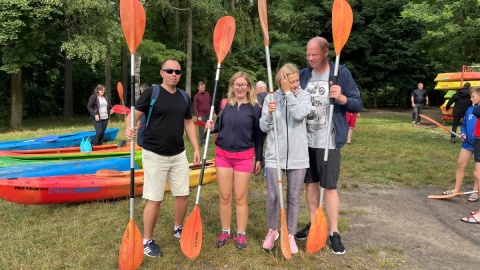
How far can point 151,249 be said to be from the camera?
11.8ft

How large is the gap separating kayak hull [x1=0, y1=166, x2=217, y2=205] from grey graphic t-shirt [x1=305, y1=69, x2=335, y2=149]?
298 cm

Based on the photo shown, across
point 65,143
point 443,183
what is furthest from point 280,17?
point 443,183

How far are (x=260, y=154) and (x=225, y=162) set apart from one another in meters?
0.41

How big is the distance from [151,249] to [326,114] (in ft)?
7.13

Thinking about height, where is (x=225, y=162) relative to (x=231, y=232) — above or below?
above

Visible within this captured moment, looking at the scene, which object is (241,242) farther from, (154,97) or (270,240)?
(154,97)

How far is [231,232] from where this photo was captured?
167 inches

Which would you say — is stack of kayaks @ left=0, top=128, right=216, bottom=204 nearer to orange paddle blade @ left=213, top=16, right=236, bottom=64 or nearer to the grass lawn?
the grass lawn

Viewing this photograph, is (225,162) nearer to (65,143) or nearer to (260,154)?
(260,154)

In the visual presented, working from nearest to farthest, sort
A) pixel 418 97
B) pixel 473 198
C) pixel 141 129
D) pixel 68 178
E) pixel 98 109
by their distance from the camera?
pixel 68 178
pixel 473 198
pixel 141 129
pixel 98 109
pixel 418 97

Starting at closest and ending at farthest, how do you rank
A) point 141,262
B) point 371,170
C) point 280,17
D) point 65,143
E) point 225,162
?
1. point 141,262
2. point 225,162
3. point 371,170
4. point 65,143
5. point 280,17

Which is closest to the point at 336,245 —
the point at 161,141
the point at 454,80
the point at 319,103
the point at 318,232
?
the point at 318,232

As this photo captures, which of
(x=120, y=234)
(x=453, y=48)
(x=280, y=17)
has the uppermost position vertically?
(x=280, y=17)

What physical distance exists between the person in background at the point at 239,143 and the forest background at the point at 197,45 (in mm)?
11924
